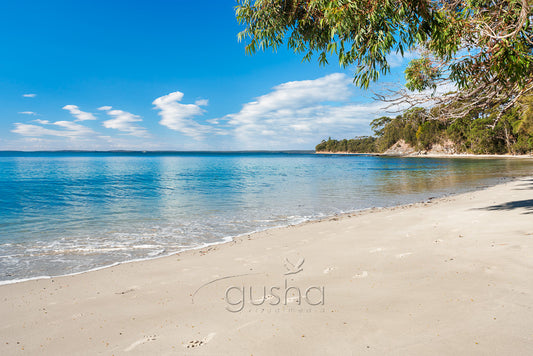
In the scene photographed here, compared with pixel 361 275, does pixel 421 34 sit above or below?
above

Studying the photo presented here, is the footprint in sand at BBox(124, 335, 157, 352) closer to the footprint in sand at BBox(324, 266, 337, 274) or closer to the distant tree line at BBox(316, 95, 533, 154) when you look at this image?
the footprint in sand at BBox(324, 266, 337, 274)

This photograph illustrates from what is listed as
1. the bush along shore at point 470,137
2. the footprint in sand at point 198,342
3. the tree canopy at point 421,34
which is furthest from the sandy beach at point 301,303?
the bush along shore at point 470,137

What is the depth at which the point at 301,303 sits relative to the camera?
4.04 metres

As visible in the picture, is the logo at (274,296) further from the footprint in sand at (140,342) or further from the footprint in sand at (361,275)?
the footprint in sand at (140,342)

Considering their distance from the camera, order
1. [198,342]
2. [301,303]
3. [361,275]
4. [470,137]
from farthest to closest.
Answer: [470,137] → [361,275] → [301,303] → [198,342]

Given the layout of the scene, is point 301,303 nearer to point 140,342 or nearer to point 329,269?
point 329,269

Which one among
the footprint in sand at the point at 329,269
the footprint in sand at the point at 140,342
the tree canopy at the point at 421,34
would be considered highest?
the tree canopy at the point at 421,34

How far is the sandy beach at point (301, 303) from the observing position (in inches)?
123

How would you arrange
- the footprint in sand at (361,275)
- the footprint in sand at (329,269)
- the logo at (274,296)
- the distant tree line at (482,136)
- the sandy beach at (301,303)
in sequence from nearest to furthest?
the sandy beach at (301,303) → the logo at (274,296) → the footprint in sand at (361,275) → the footprint in sand at (329,269) → the distant tree line at (482,136)

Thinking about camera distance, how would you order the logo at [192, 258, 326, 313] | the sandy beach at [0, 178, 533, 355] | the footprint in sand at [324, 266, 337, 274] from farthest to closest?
the footprint in sand at [324, 266, 337, 274] < the logo at [192, 258, 326, 313] < the sandy beach at [0, 178, 533, 355]

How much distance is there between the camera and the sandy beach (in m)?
3.11

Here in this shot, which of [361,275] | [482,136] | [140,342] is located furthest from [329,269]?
[482,136]

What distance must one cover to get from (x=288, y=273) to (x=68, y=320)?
11.3ft

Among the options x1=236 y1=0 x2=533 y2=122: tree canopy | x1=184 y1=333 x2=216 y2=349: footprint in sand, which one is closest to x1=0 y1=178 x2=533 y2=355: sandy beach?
x1=184 y1=333 x2=216 y2=349: footprint in sand
